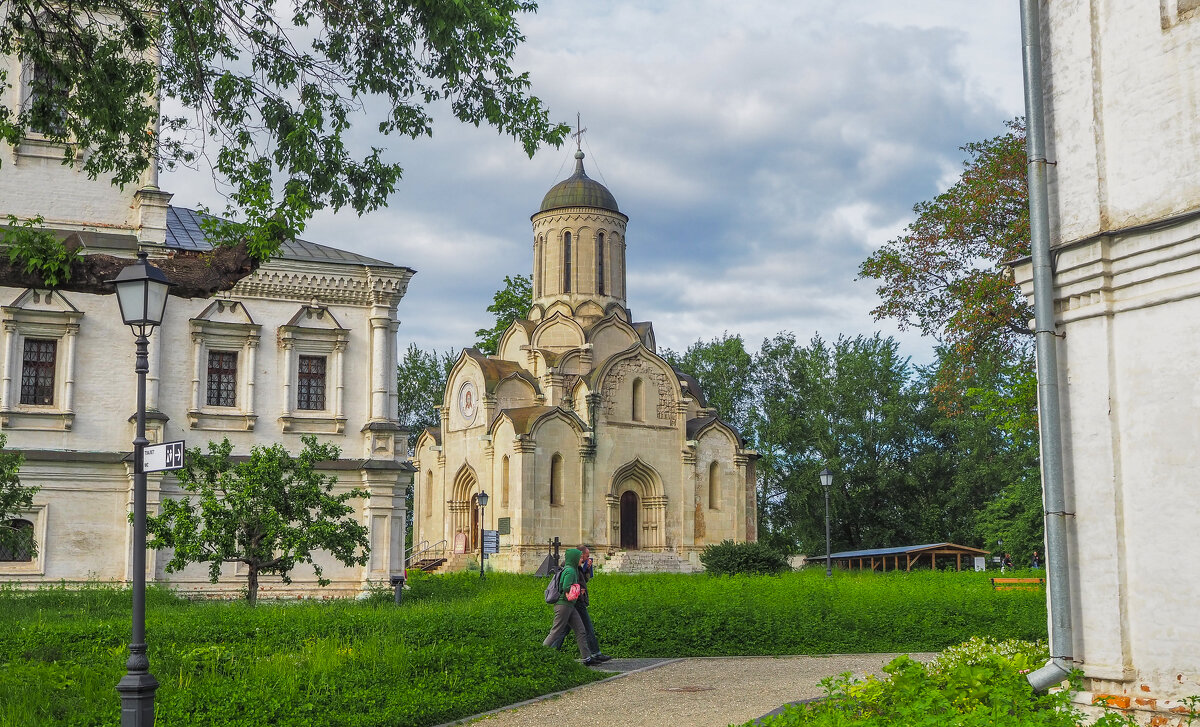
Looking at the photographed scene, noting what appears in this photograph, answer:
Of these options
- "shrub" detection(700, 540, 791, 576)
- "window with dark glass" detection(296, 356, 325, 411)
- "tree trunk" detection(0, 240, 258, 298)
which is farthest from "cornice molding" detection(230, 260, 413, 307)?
"tree trunk" detection(0, 240, 258, 298)

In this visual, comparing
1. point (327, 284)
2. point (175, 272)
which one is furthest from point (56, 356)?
point (175, 272)

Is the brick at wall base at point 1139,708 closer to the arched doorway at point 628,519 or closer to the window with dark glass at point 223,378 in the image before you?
the window with dark glass at point 223,378

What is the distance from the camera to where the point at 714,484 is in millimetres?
43562

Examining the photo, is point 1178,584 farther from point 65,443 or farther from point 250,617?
point 65,443

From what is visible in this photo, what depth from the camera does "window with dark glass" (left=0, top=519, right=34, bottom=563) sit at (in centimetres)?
2319

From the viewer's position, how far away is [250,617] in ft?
47.0

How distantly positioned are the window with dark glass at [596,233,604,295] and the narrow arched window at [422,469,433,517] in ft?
32.4

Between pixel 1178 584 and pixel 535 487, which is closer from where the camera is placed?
pixel 1178 584

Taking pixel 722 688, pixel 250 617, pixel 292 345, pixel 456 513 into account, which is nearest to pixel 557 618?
pixel 722 688

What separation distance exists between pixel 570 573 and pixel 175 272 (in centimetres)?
562

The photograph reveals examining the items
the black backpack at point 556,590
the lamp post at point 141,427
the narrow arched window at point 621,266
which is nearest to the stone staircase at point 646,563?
the narrow arched window at point 621,266

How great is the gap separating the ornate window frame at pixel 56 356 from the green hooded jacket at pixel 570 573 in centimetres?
1586

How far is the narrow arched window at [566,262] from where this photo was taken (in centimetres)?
4491

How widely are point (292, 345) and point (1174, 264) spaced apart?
74.0 feet
